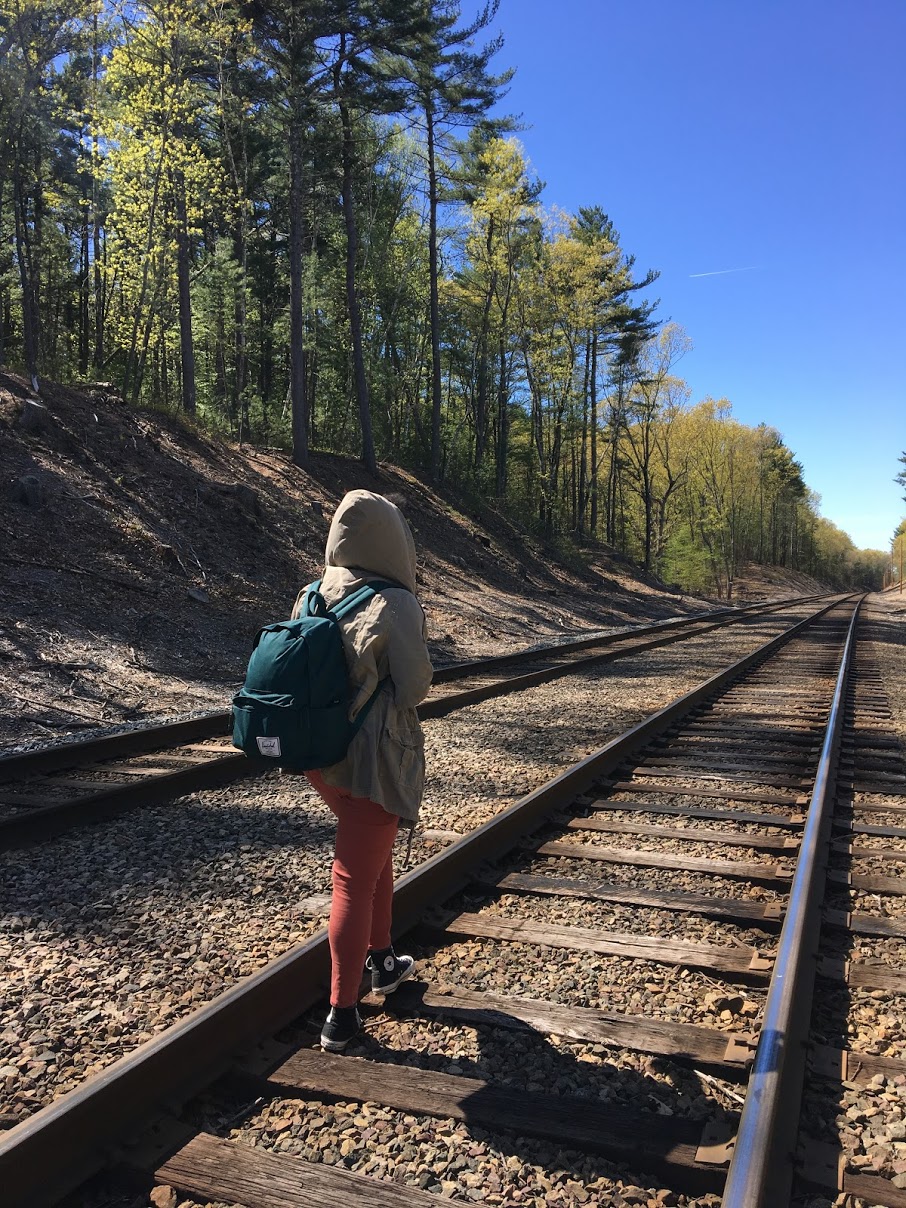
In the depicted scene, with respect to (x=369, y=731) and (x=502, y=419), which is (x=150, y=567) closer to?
(x=369, y=731)

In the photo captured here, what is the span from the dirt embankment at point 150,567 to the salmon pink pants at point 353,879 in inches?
218

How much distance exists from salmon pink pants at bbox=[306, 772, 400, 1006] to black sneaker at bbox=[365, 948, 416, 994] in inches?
10.0

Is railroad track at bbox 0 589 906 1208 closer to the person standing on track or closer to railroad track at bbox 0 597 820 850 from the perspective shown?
the person standing on track

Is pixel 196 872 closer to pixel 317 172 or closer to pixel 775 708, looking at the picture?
pixel 775 708

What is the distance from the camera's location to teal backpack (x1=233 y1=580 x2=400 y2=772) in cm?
260

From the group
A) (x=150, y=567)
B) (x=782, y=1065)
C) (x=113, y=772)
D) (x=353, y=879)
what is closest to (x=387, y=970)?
(x=353, y=879)

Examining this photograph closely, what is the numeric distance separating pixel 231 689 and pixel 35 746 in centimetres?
290

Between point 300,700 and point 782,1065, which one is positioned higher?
point 300,700

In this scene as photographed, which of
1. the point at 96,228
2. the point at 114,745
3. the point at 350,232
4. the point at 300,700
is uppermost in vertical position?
the point at 96,228

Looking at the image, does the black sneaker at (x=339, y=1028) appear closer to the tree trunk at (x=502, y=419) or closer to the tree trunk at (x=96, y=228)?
the tree trunk at (x=96, y=228)

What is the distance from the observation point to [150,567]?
12695 millimetres

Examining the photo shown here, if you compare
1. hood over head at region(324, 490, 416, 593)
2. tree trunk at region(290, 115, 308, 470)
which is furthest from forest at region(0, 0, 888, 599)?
Result: hood over head at region(324, 490, 416, 593)

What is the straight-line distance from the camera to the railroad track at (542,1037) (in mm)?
2135

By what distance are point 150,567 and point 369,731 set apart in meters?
10.9
